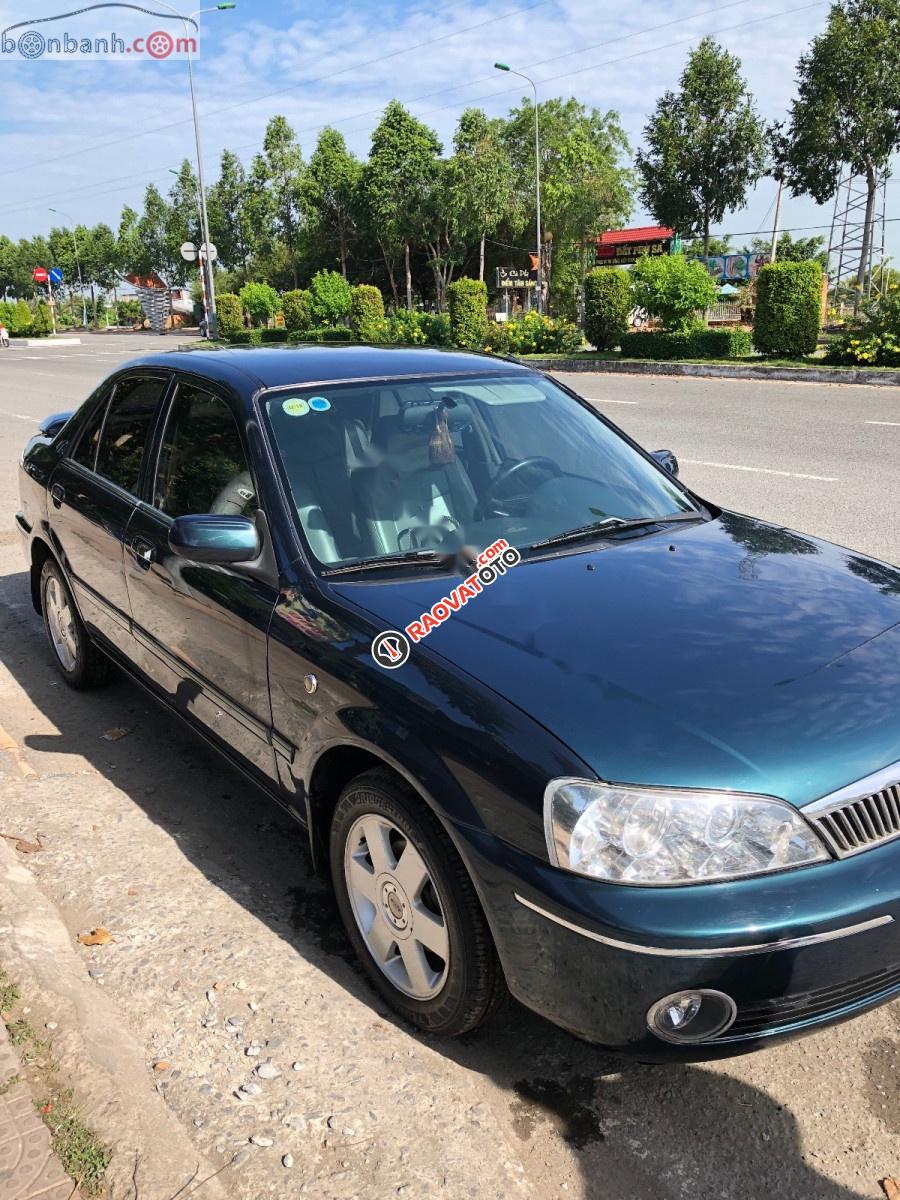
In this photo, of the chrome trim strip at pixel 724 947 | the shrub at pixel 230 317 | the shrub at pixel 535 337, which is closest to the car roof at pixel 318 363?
the chrome trim strip at pixel 724 947

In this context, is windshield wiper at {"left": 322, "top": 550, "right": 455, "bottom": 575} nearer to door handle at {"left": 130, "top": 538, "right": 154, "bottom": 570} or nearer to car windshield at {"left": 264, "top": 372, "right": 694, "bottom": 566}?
car windshield at {"left": 264, "top": 372, "right": 694, "bottom": 566}

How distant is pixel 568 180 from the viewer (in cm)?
5672

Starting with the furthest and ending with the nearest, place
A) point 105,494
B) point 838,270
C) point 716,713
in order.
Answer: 1. point 838,270
2. point 105,494
3. point 716,713

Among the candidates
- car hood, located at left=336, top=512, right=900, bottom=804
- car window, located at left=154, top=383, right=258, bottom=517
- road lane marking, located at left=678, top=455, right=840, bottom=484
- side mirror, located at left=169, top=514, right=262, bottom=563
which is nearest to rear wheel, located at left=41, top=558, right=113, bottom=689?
car window, located at left=154, top=383, right=258, bottom=517

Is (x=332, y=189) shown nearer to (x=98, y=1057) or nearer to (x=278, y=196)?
(x=278, y=196)

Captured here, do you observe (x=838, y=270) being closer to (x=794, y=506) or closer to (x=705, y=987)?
(x=794, y=506)

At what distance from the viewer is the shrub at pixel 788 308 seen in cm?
1948

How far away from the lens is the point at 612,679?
7.23 feet

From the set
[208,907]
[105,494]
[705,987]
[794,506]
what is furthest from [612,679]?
[794,506]

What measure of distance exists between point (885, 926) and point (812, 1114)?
58cm

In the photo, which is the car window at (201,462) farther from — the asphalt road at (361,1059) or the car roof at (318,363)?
the asphalt road at (361,1059)

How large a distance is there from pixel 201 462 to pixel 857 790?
93.5 inches

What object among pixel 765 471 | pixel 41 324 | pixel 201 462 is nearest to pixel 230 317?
pixel 41 324

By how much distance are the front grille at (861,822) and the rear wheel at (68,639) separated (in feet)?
11.3
